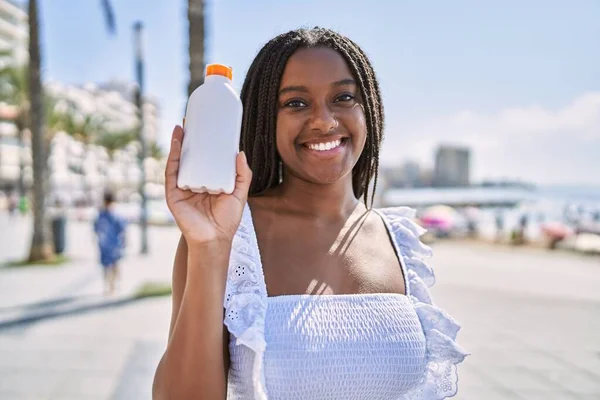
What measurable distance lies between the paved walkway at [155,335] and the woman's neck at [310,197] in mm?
3244

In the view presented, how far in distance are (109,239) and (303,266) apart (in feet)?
24.6

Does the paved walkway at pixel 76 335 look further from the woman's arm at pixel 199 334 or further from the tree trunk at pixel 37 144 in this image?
the woman's arm at pixel 199 334

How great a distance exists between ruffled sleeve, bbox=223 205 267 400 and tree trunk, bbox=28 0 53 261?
10686 mm

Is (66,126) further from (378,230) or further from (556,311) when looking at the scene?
(378,230)

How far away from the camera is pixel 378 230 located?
174 centimetres

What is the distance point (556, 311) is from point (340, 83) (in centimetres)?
726

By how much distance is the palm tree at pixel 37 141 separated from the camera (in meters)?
10.7

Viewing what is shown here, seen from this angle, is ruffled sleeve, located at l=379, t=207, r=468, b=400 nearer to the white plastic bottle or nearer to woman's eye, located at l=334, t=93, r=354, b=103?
woman's eye, located at l=334, t=93, r=354, b=103

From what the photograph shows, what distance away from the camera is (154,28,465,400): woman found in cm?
118

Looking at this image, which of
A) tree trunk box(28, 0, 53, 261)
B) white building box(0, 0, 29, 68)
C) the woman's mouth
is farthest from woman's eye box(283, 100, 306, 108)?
white building box(0, 0, 29, 68)

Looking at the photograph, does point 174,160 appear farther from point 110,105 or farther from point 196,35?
point 110,105

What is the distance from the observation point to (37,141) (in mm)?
10891

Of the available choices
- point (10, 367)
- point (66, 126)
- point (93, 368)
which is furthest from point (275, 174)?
point (66, 126)

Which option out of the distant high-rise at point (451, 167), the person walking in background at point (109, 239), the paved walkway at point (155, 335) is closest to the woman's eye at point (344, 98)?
the paved walkway at point (155, 335)
